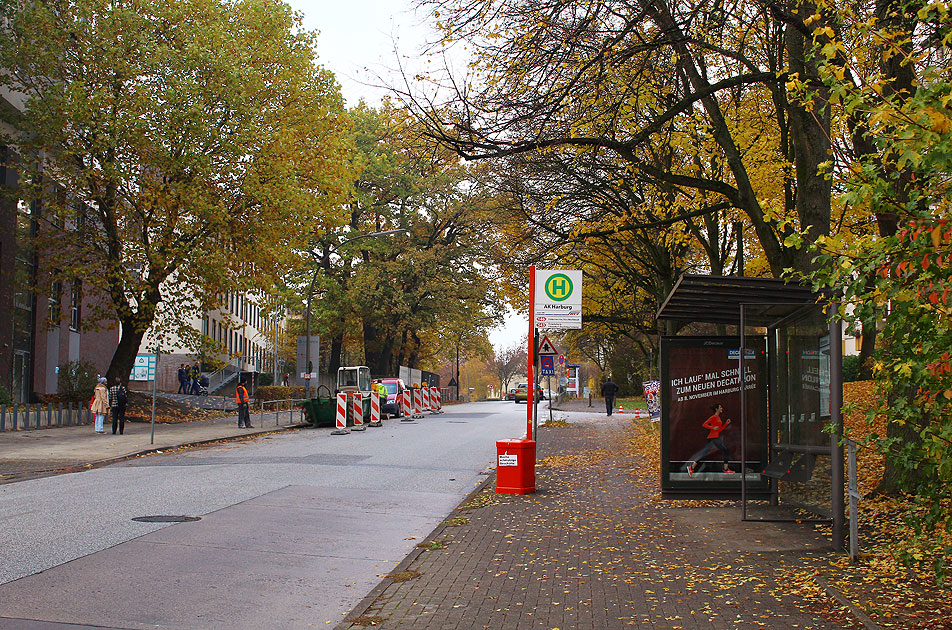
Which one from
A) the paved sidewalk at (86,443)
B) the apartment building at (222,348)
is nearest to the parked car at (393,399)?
the apartment building at (222,348)

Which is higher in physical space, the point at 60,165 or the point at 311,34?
the point at 311,34

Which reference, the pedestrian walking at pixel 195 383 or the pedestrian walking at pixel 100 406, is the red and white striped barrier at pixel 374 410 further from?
the pedestrian walking at pixel 195 383

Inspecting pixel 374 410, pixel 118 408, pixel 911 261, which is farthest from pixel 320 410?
pixel 911 261

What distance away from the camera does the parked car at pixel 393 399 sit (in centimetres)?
4147

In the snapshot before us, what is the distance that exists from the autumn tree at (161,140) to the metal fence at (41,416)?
206 centimetres

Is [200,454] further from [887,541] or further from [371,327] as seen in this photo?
[371,327]

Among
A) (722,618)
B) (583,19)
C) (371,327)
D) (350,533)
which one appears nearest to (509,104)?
(583,19)

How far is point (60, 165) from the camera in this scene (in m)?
27.8

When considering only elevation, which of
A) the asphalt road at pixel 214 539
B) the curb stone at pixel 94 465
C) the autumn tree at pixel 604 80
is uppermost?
the autumn tree at pixel 604 80

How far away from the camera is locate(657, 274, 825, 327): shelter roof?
914 cm

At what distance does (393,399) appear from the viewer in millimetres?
42531

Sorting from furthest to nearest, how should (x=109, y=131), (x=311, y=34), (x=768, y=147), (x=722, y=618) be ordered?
(x=311, y=34)
(x=109, y=131)
(x=768, y=147)
(x=722, y=618)

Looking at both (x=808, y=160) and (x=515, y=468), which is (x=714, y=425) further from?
(x=808, y=160)

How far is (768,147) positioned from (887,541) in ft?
42.0
